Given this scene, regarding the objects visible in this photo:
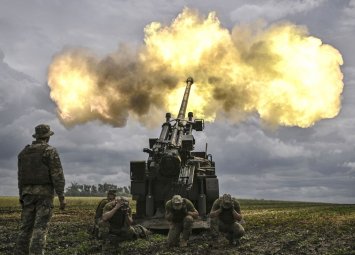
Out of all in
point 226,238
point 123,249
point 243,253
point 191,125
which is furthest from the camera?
point 191,125

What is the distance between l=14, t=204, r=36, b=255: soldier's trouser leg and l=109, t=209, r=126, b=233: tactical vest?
3547mm

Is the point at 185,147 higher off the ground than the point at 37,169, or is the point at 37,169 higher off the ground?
the point at 185,147

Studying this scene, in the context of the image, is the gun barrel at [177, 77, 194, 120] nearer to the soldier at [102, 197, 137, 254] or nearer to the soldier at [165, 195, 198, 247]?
the soldier at [165, 195, 198, 247]

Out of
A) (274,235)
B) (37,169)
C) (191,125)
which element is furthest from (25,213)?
(191,125)

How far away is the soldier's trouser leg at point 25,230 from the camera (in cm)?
991

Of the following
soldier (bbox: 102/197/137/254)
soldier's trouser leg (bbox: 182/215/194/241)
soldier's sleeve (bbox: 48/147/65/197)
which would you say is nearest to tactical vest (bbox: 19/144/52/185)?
soldier's sleeve (bbox: 48/147/65/197)

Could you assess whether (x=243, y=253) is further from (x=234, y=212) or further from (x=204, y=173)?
(x=204, y=173)

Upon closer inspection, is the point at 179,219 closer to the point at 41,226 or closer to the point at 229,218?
the point at 229,218

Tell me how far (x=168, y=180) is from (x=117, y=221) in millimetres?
5678

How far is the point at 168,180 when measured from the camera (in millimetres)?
18922

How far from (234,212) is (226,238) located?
37.9 inches

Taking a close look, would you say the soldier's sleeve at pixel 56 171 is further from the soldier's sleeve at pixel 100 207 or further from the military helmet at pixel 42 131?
the soldier's sleeve at pixel 100 207

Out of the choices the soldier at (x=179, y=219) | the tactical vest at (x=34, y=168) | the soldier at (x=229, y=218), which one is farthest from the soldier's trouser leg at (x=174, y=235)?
the tactical vest at (x=34, y=168)

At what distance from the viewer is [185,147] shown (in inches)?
754
